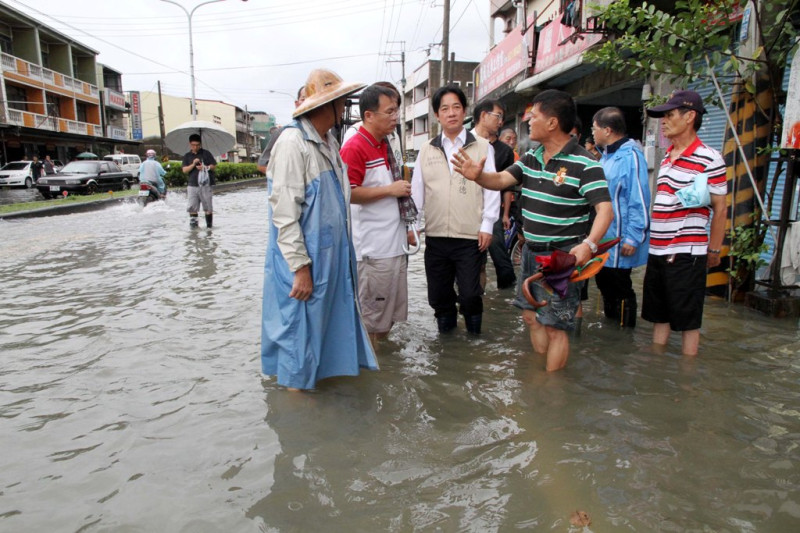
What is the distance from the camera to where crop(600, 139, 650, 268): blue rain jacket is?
404 centimetres

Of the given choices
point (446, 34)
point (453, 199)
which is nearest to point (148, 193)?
point (446, 34)

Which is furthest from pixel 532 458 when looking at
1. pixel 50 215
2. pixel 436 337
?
pixel 50 215

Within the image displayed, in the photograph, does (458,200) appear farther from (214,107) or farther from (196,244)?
(214,107)

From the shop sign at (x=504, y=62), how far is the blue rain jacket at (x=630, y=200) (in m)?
10.9

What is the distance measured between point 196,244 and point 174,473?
23.1 feet

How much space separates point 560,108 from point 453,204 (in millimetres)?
1104

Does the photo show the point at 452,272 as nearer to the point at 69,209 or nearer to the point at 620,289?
the point at 620,289

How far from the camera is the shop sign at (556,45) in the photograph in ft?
35.1

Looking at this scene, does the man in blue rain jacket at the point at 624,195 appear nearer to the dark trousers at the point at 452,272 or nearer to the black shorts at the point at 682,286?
the black shorts at the point at 682,286

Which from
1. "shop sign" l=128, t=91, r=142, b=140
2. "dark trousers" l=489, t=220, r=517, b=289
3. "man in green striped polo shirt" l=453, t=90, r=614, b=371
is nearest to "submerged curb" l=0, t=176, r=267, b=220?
"dark trousers" l=489, t=220, r=517, b=289

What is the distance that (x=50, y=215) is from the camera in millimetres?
14086

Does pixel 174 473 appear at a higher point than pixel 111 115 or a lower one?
lower

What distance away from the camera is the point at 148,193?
14477 millimetres

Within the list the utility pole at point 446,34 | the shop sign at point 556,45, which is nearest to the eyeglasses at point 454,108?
the shop sign at point 556,45
